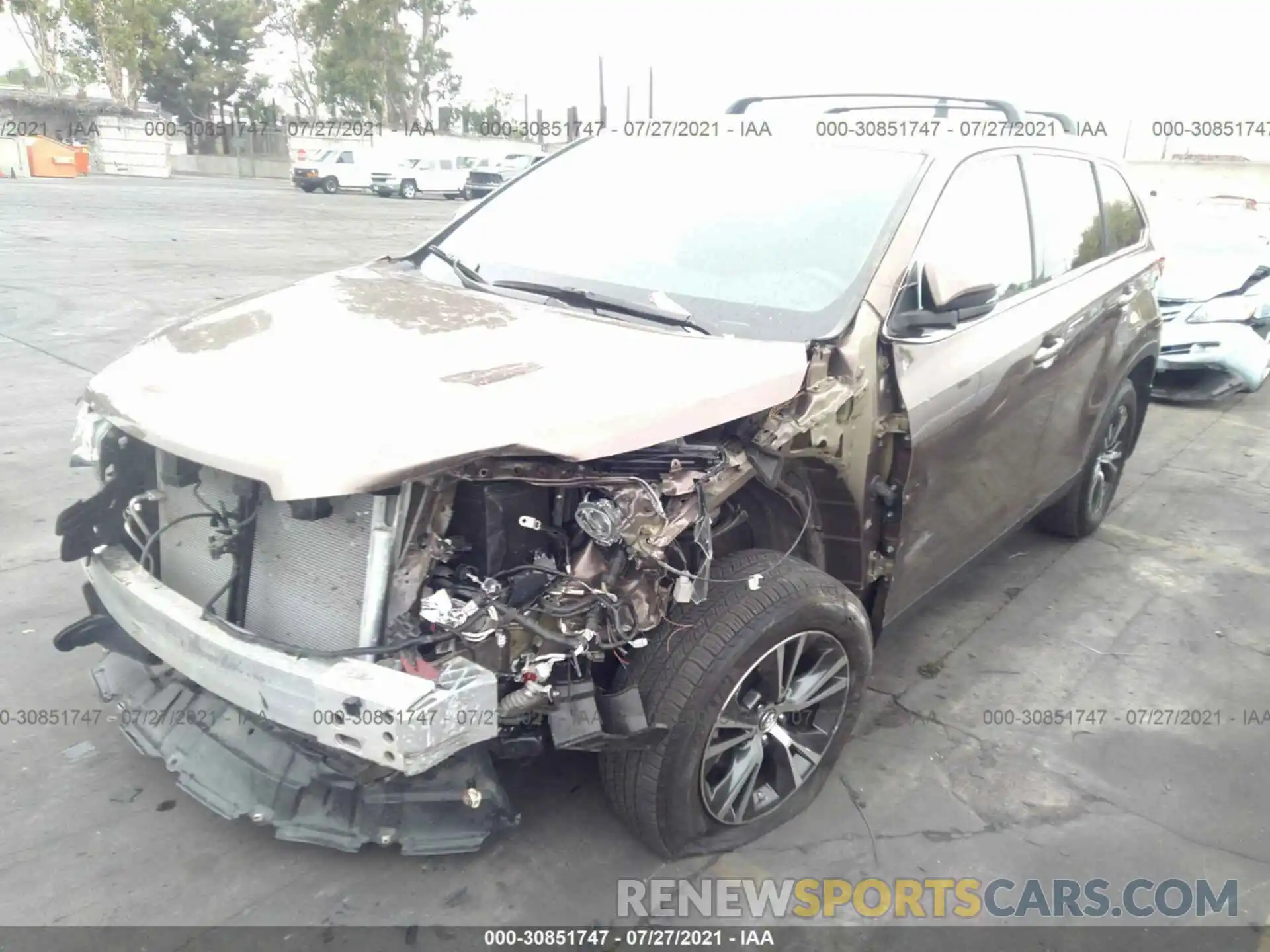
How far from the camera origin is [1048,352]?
3689 mm

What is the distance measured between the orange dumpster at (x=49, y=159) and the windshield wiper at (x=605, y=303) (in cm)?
3654

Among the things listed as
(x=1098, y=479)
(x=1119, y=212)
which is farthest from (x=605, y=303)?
(x=1098, y=479)

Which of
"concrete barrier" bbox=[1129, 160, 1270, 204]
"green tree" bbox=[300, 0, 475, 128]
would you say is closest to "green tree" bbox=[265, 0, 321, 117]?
"green tree" bbox=[300, 0, 475, 128]

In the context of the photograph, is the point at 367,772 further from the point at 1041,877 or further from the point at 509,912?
the point at 1041,877

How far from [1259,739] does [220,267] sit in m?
12.8

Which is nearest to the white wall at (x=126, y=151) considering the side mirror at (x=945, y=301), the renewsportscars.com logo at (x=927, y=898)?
the side mirror at (x=945, y=301)

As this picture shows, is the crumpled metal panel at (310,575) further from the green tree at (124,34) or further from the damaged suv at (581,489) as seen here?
the green tree at (124,34)

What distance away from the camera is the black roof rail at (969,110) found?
4.18 m

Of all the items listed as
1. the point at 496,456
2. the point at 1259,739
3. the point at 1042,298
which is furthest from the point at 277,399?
the point at 1259,739

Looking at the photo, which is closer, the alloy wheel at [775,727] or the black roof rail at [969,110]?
the alloy wheel at [775,727]

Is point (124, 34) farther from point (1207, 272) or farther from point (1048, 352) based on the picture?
point (1048, 352)

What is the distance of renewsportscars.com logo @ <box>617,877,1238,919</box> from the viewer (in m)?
2.59

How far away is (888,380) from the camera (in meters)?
2.93

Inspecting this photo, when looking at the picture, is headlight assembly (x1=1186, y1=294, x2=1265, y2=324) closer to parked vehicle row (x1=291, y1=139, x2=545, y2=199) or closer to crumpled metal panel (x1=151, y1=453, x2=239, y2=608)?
crumpled metal panel (x1=151, y1=453, x2=239, y2=608)
